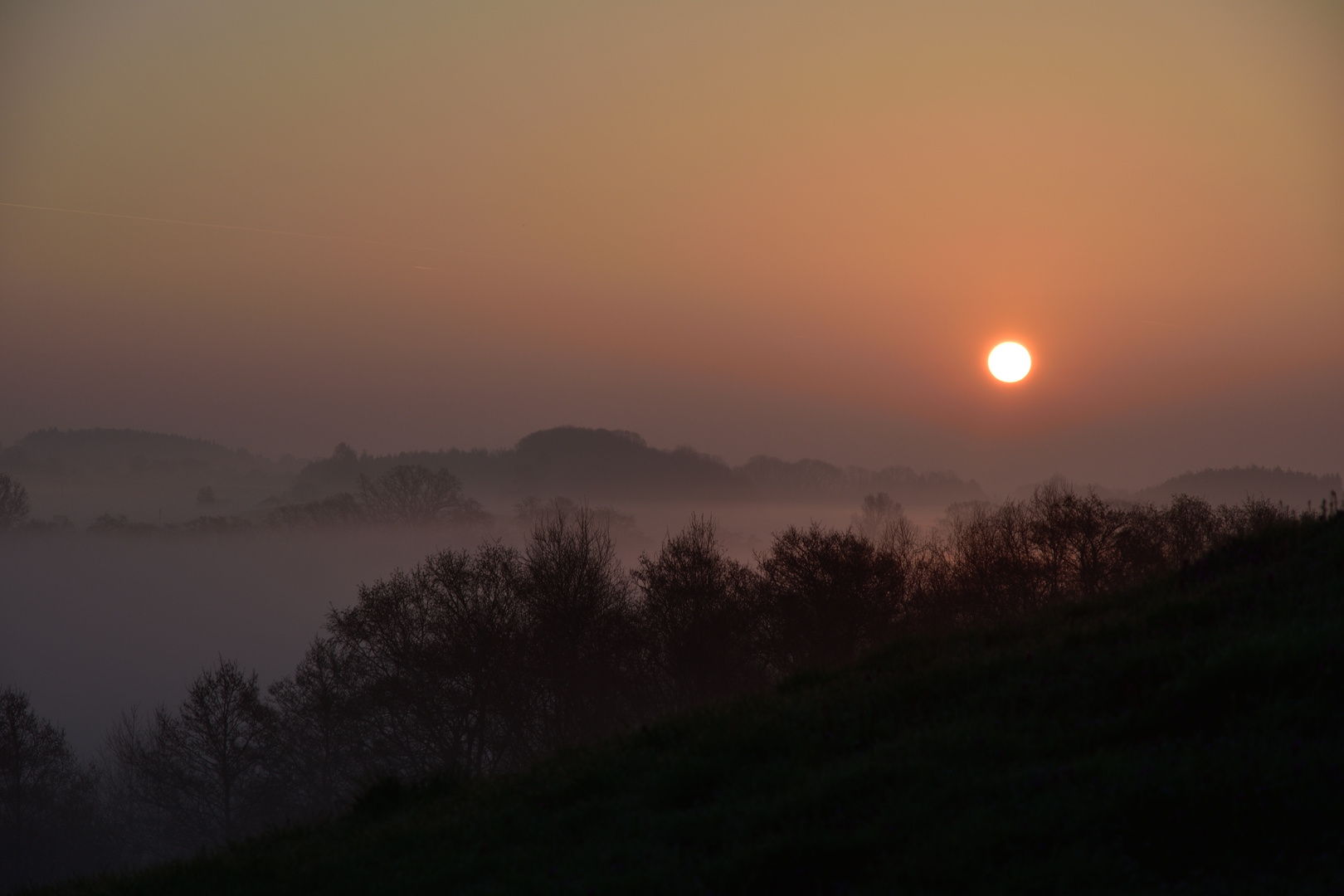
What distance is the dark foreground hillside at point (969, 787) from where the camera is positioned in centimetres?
629

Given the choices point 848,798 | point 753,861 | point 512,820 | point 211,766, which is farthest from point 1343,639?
point 211,766

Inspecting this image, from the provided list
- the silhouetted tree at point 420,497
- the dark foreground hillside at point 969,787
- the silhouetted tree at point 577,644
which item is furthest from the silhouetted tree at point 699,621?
the silhouetted tree at point 420,497

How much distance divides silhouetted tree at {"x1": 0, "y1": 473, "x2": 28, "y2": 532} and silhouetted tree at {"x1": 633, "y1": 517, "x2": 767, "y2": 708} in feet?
498

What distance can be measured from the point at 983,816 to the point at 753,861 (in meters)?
1.84

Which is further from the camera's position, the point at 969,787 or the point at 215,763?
the point at 215,763

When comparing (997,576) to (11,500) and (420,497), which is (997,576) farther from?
(11,500)

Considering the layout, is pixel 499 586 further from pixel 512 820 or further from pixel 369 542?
pixel 369 542

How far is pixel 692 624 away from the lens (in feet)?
166

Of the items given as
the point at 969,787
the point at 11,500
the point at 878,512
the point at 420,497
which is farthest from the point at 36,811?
the point at 878,512

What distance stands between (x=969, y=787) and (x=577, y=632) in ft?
151

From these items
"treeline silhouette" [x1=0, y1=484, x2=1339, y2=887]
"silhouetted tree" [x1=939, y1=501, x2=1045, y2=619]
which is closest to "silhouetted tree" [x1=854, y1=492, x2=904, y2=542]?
"treeline silhouette" [x1=0, y1=484, x2=1339, y2=887]

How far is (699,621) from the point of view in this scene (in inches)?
1994

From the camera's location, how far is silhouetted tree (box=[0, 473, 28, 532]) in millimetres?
155625

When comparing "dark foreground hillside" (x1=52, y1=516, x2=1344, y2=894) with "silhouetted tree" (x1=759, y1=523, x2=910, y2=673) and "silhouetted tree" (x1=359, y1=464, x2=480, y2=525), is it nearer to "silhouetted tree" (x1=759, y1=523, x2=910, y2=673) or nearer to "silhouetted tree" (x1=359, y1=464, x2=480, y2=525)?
"silhouetted tree" (x1=759, y1=523, x2=910, y2=673)
